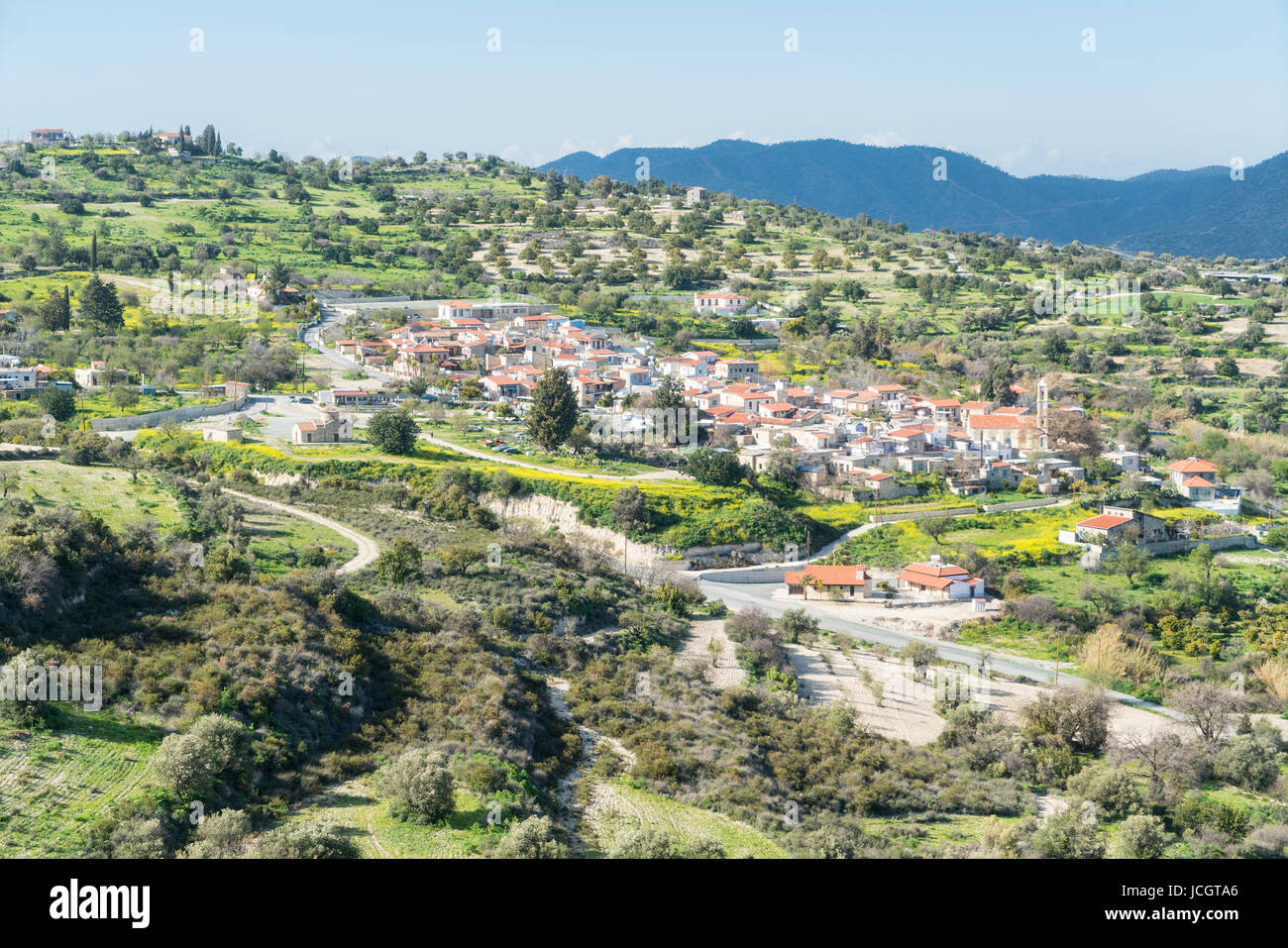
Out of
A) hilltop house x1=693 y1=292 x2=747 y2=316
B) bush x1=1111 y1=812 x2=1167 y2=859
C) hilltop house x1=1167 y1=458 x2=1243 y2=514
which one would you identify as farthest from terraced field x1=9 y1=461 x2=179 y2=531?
hilltop house x1=693 y1=292 x2=747 y2=316

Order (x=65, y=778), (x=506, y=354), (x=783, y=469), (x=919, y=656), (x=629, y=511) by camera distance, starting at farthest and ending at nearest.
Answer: (x=506, y=354) < (x=783, y=469) < (x=629, y=511) < (x=919, y=656) < (x=65, y=778)

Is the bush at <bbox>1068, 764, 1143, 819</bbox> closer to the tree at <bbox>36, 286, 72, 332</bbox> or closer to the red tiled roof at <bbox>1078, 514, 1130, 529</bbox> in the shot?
the red tiled roof at <bbox>1078, 514, 1130, 529</bbox>

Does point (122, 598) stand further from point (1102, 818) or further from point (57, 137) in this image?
point (57, 137)

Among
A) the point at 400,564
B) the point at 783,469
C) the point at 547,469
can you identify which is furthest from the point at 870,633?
the point at 547,469

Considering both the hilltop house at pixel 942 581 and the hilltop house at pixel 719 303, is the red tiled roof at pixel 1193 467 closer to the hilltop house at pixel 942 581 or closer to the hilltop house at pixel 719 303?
the hilltop house at pixel 942 581

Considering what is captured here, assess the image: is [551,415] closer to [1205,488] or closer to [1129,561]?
[1129,561]

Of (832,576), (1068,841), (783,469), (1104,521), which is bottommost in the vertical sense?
(832,576)
